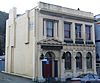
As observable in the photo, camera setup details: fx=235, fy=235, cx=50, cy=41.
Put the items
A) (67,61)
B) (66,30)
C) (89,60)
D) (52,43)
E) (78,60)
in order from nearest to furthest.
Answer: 1. (52,43)
2. (67,61)
3. (66,30)
4. (78,60)
5. (89,60)

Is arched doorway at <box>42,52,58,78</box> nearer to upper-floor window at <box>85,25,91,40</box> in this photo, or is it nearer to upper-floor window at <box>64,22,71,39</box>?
Answer: upper-floor window at <box>64,22,71,39</box>

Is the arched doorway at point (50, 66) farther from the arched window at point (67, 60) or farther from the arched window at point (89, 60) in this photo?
the arched window at point (89, 60)

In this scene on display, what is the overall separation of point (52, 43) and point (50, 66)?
9.76ft

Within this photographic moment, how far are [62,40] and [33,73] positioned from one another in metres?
5.94

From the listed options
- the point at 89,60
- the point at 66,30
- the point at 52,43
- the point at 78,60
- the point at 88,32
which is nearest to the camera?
the point at 52,43

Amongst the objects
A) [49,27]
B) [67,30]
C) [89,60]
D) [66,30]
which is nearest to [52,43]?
[49,27]

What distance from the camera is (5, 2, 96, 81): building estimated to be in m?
29.0

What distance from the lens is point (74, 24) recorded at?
107ft

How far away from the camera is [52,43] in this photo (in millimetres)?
29656

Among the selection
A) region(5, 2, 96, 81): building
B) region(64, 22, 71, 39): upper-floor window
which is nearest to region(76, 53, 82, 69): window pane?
region(5, 2, 96, 81): building

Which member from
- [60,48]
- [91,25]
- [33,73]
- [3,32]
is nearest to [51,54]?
[60,48]

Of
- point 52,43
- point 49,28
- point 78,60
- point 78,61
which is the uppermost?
point 49,28

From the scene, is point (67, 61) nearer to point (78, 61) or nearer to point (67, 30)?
point (78, 61)

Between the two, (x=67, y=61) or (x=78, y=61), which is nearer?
(x=67, y=61)
